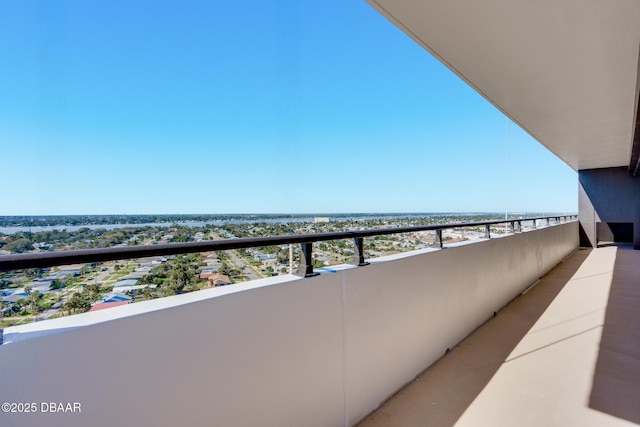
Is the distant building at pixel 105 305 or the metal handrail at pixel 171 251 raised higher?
the metal handrail at pixel 171 251

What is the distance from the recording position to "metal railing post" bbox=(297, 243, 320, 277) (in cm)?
146

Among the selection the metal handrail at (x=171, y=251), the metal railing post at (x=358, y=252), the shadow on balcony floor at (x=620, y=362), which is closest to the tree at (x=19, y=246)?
the metal handrail at (x=171, y=251)

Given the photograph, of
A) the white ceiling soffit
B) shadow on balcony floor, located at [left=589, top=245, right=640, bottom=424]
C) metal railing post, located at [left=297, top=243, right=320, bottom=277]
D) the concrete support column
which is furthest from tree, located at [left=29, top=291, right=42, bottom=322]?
the concrete support column

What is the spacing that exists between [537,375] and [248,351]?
7.40 ft

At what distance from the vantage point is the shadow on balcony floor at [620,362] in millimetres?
1783

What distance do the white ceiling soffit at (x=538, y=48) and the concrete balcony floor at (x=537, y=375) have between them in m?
2.61

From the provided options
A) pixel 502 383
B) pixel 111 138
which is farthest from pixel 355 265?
pixel 111 138

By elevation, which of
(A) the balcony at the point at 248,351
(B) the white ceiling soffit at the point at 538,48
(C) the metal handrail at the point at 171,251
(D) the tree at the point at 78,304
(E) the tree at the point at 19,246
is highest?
(B) the white ceiling soffit at the point at 538,48

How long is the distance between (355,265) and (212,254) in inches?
34.3

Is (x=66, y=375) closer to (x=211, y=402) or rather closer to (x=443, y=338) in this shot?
(x=211, y=402)

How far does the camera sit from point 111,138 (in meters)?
5.14

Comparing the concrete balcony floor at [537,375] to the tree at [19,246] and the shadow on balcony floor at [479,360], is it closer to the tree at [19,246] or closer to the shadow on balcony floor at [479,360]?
the shadow on balcony floor at [479,360]

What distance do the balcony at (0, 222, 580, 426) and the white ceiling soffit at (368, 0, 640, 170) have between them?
67.3 inches

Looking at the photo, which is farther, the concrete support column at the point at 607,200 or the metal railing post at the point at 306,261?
the concrete support column at the point at 607,200
